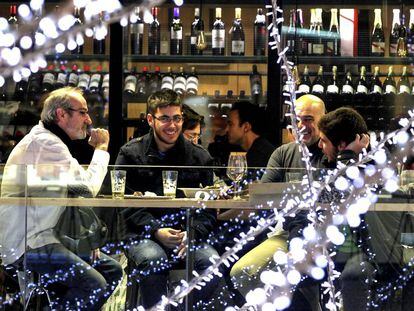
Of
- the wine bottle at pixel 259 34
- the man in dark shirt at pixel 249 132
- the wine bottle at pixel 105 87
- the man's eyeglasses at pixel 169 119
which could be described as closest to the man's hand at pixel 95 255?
the man's eyeglasses at pixel 169 119

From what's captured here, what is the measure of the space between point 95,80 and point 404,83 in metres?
1.80

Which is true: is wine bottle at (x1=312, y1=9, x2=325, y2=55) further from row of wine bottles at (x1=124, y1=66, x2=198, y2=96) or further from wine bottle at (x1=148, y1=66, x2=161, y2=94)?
wine bottle at (x1=148, y1=66, x2=161, y2=94)

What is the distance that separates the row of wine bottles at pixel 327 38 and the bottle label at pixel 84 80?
46.7 inches

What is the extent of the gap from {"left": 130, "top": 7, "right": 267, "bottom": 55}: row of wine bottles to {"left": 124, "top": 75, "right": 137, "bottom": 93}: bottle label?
155mm

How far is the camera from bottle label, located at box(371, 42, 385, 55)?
198 inches

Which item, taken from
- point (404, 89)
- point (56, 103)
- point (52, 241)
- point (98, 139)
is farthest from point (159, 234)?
point (404, 89)

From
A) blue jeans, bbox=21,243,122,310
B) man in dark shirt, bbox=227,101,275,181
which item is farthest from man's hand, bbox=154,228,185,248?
man in dark shirt, bbox=227,101,275,181

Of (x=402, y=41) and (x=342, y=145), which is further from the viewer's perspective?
(x=402, y=41)

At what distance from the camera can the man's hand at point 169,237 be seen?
2764mm

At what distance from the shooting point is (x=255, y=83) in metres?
5.02

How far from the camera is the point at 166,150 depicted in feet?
12.4

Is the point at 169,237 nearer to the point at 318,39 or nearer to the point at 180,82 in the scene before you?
the point at 180,82

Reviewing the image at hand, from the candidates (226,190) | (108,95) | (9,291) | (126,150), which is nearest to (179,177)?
(226,190)

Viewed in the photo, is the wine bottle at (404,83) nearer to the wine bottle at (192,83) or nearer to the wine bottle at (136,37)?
the wine bottle at (192,83)
